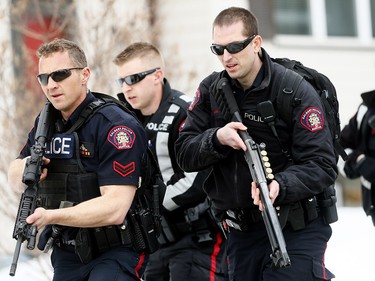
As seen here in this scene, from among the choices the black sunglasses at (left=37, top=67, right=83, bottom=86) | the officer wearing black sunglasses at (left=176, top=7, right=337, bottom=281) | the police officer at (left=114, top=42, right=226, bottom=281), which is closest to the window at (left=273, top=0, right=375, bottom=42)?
the police officer at (left=114, top=42, right=226, bottom=281)

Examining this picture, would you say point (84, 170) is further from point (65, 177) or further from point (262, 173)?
point (262, 173)

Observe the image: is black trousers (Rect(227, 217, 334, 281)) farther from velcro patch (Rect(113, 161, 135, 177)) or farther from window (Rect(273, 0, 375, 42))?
window (Rect(273, 0, 375, 42))

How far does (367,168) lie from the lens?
7.41m

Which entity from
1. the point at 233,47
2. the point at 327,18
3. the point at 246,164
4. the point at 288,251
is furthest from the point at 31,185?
the point at 327,18

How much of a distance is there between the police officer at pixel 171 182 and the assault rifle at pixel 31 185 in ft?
3.93

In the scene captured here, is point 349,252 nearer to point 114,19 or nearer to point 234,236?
point 234,236

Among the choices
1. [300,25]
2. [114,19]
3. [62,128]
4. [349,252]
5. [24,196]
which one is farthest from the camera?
[300,25]

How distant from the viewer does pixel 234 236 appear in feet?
18.1

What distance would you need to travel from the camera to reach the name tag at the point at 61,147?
5.21 m

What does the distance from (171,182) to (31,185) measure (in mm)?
1442

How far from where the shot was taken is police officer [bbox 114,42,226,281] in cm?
641

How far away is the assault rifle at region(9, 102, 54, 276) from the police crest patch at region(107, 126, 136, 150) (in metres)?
0.36

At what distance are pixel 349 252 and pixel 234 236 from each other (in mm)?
2226

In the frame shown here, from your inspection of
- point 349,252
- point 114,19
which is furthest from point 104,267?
point 114,19
